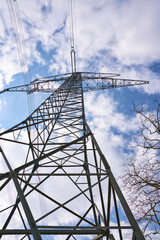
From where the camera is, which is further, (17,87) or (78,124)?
(17,87)

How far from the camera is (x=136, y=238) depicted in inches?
86.1

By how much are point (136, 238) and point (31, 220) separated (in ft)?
5.08

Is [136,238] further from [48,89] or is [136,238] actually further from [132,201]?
[48,89]

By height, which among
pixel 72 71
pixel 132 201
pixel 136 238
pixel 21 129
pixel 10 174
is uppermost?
pixel 72 71

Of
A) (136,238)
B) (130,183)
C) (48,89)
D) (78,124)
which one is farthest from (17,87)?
(136,238)

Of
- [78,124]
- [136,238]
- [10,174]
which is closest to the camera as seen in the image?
[136,238]

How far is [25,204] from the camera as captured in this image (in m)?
2.35

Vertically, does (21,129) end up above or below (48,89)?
below

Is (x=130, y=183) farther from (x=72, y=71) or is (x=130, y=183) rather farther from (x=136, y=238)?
(x=72, y=71)

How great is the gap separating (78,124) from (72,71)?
12.9 m

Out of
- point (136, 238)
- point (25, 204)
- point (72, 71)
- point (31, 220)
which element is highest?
point (72, 71)

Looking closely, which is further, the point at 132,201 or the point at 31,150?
the point at 132,201

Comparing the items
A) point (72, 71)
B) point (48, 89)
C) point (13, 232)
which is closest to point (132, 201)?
point (13, 232)

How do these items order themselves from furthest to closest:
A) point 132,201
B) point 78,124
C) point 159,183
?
1. point 78,124
2. point 132,201
3. point 159,183
